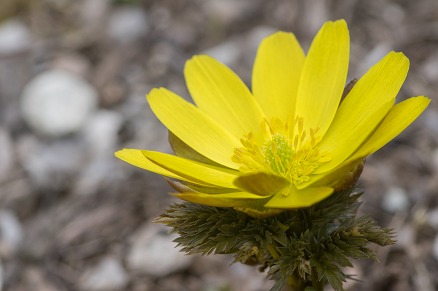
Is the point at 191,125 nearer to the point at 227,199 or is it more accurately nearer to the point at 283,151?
the point at 283,151

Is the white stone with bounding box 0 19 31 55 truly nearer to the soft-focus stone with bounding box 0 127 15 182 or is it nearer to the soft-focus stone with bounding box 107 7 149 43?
the soft-focus stone with bounding box 107 7 149 43

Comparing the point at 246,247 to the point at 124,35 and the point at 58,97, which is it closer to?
the point at 58,97

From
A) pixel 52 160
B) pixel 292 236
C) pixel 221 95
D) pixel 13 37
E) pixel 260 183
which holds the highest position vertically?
pixel 13 37

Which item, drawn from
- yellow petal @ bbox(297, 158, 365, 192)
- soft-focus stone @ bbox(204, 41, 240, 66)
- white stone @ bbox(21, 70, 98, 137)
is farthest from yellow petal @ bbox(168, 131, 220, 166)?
soft-focus stone @ bbox(204, 41, 240, 66)

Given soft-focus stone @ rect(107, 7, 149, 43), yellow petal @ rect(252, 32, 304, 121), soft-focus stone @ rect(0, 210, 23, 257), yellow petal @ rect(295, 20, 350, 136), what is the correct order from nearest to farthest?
yellow petal @ rect(295, 20, 350, 136)
yellow petal @ rect(252, 32, 304, 121)
soft-focus stone @ rect(0, 210, 23, 257)
soft-focus stone @ rect(107, 7, 149, 43)

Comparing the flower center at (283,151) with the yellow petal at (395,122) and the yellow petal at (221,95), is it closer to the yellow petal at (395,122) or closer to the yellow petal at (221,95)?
the yellow petal at (221,95)

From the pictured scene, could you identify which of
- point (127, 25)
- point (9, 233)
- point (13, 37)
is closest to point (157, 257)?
point (9, 233)

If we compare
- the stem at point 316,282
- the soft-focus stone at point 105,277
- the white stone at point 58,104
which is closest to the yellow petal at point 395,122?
the stem at point 316,282
